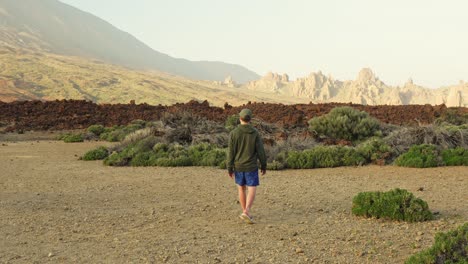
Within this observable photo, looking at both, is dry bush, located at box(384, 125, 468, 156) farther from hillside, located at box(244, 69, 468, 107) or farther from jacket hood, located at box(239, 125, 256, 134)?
hillside, located at box(244, 69, 468, 107)

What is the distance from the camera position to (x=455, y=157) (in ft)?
47.3

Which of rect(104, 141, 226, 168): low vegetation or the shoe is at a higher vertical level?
the shoe

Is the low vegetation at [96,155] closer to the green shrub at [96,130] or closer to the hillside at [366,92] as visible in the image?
the green shrub at [96,130]

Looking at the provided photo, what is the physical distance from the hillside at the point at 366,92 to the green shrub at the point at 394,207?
5740 inches

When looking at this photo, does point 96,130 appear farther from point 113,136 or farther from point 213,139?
point 213,139

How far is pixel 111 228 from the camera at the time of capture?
7.77m

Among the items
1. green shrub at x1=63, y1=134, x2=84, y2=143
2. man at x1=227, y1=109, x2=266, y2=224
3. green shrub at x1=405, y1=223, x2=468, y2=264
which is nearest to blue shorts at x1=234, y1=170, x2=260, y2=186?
man at x1=227, y1=109, x2=266, y2=224

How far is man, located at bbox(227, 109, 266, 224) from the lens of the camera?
794 centimetres

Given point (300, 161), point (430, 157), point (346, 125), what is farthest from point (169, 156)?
point (430, 157)

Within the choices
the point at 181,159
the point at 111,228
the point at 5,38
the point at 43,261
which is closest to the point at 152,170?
the point at 181,159

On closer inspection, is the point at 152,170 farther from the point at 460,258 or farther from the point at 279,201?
the point at 460,258

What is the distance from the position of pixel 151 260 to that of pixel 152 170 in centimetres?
924

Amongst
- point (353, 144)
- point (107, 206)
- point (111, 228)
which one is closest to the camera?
point (111, 228)

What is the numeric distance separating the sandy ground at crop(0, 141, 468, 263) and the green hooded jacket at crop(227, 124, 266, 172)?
94 cm
